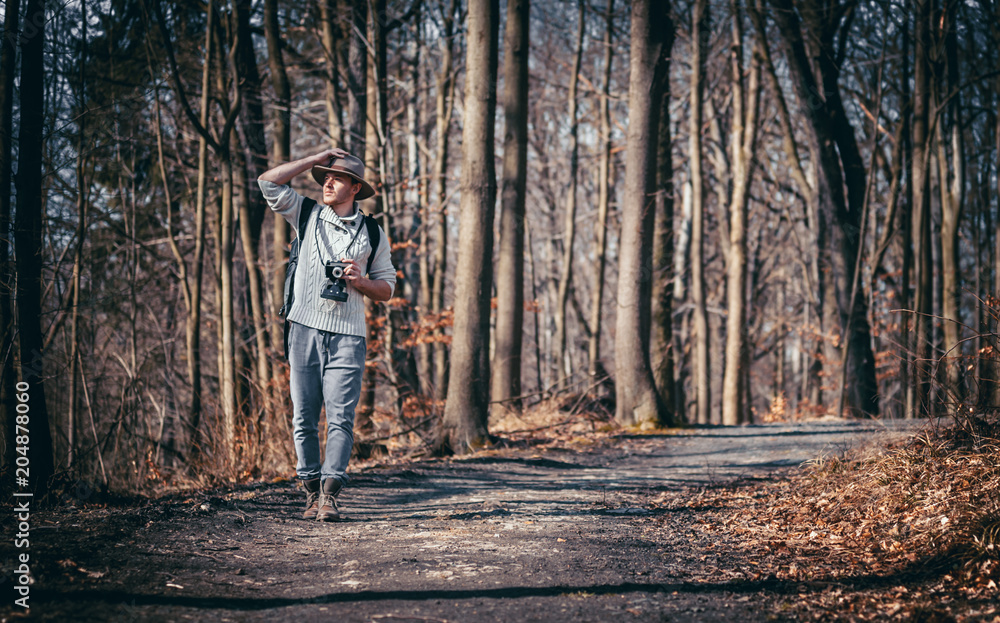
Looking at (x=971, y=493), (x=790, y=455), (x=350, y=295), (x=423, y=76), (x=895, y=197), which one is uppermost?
(x=423, y=76)

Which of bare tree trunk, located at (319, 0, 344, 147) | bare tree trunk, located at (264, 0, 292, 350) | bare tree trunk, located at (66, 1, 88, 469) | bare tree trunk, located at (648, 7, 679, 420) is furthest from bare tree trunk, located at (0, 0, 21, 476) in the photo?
bare tree trunk, located at (648, 7, 679, 420)

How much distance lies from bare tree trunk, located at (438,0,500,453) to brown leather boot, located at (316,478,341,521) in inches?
153

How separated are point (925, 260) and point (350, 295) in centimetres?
1302

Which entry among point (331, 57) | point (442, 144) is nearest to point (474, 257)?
point (331, 57)

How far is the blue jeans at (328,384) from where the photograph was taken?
14.8ft

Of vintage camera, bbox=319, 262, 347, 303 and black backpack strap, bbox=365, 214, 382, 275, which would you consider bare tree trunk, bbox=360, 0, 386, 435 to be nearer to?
black backpack strap, bbox=365, 214, 382, 275

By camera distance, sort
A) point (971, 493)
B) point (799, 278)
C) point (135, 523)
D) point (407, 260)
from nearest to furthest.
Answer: point (971, 493) → point (135, 523) → point (407, 260) → point (799, 278)

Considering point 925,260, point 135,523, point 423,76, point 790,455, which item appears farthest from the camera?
point 423,76

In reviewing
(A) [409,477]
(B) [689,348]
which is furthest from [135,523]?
(B) [689,348]

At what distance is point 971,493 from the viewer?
3.86m

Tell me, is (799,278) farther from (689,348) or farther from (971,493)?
(971,493)

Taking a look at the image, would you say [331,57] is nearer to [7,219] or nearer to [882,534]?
[7,219]

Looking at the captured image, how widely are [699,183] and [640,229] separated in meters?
6.10

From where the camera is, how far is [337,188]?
4598 mm
